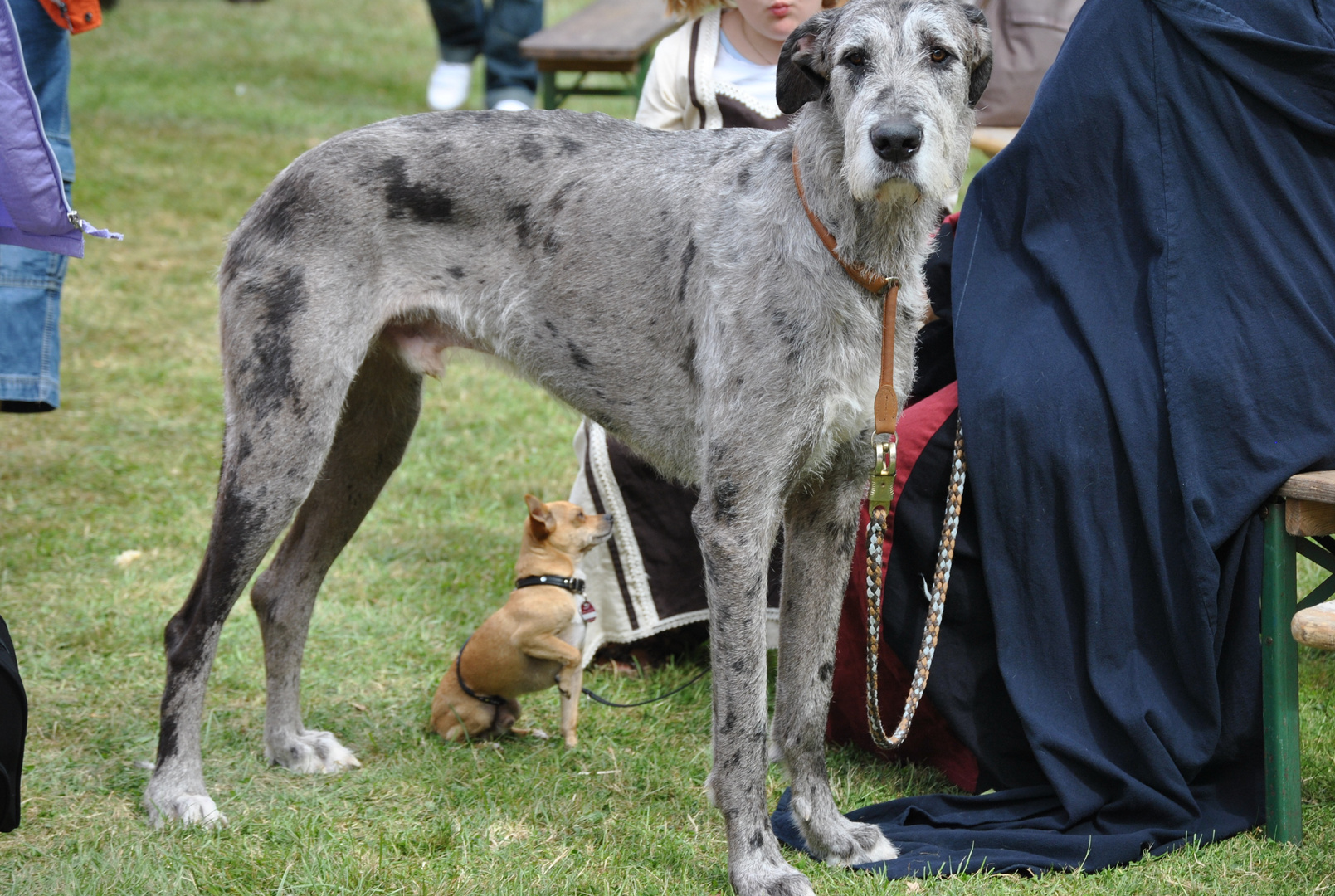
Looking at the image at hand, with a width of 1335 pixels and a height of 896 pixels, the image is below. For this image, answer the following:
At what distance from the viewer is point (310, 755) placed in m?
3.64


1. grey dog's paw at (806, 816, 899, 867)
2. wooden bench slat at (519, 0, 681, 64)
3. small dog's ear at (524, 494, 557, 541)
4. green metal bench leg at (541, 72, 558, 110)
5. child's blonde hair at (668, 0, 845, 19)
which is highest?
child's blonde hair at (668, 0, 845, 19)

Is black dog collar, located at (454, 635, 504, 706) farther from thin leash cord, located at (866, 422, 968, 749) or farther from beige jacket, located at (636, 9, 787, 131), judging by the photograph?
beige jacket, located at (636, 9, 787, 131)

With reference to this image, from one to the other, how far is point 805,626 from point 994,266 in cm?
113

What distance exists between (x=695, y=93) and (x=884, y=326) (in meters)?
1.50

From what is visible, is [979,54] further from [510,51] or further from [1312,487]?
[510,51]

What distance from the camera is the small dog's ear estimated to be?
12.4 ft

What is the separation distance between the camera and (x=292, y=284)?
322 cm

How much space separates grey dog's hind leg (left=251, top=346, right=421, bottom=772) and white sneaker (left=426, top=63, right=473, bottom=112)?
336 inches

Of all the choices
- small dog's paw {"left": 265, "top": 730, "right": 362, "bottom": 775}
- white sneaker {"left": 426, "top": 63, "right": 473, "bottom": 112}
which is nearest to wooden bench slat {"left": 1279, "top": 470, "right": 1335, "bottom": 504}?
small dog's paw {"left": 265, "top": 730, "right": 362, "bottom": 775}

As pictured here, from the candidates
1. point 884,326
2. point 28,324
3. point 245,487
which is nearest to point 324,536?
point 245,487

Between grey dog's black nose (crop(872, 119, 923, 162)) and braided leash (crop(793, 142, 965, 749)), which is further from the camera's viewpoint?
braided leash (crop(793, 142, 965, 749))

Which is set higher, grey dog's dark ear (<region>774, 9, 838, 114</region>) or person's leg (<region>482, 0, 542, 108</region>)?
grey dog's dark ear (<region>774, 9, 838, 114</region>)

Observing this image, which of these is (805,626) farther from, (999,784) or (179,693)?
(179,693)

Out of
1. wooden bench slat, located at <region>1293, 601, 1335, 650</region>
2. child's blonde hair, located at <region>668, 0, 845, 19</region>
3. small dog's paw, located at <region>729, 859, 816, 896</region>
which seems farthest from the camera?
child's blonde hair, located at <region>668, 0, 845, 19</region>
